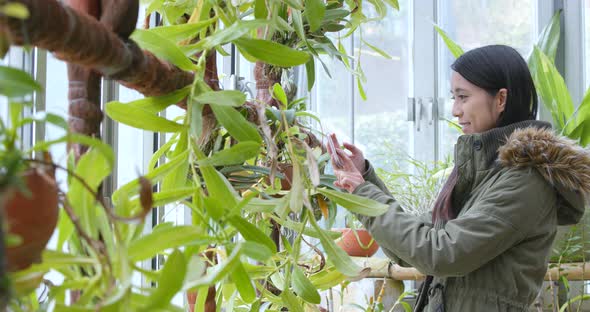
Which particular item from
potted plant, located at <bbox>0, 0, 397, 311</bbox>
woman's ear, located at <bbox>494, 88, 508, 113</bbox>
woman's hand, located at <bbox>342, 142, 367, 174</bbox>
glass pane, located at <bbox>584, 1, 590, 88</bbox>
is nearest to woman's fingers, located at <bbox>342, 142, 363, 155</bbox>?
woman's hand, located at <bbox>342, 142, 367, 174</bbox>

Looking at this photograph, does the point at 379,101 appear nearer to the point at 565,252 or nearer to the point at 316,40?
the point at 565,252

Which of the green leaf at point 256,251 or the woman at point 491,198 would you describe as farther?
the woman at point 491,198

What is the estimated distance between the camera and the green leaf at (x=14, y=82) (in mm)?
227

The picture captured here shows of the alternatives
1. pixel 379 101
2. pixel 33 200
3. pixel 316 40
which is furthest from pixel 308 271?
pixel 379 101

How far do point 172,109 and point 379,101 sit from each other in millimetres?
1960

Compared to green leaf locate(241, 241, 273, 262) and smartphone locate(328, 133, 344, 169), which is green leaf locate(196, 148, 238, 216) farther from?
smartphone locate(328, 133, 344, 169)

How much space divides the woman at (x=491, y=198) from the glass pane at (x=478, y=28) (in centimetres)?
176

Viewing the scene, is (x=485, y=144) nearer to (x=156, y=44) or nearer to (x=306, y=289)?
(x=306, y=289)

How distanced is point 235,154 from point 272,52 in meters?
0.09

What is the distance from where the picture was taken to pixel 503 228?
148 centimetres

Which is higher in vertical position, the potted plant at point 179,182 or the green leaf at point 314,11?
the green leaf at point 314,11

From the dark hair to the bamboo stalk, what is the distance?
0.73 m

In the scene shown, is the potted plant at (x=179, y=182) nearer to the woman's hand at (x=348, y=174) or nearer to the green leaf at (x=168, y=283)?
the green leaf at (x=168, y=283)

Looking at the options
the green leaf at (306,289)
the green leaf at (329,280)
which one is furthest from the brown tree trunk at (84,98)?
the green leaf at (329,280)
